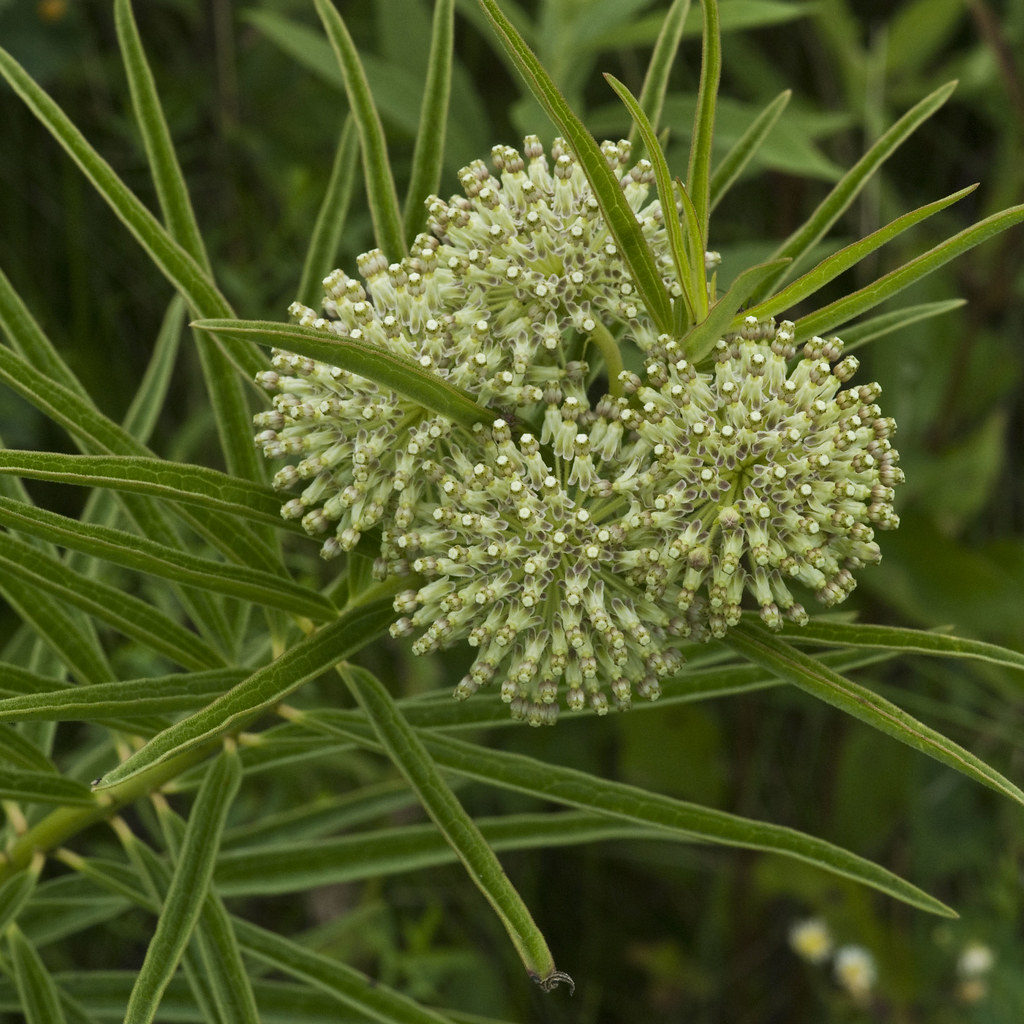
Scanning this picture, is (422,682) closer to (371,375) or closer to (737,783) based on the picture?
(737,783)

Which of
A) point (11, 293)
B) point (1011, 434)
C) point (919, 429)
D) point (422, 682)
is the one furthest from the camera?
point (1011, 434)

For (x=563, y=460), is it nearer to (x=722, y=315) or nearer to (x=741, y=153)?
(x=722, y=315)

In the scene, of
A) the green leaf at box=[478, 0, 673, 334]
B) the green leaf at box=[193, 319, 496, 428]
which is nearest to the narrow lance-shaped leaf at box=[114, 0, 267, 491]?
the green leaf at box=[193, 319, 496, 428]

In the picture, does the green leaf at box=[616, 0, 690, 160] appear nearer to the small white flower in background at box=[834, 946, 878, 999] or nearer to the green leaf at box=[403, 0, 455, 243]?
the green leaf at box=[403, 0, 455, 243]

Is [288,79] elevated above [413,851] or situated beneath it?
elevated above

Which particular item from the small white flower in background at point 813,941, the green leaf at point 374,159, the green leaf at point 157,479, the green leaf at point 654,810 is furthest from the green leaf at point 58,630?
the small white flower in background at point 813,941

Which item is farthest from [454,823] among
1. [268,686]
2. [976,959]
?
[976,959]

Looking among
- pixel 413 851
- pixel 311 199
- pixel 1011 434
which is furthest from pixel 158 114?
pixel 1011 434
